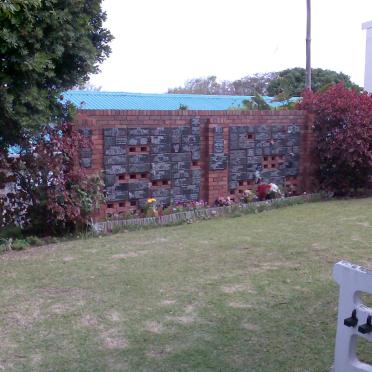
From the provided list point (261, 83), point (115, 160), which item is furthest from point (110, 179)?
point (261, 83)

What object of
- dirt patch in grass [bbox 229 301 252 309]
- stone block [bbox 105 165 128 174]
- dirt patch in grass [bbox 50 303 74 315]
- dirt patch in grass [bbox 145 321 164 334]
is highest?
stone block [bbox 105 165 128 174]

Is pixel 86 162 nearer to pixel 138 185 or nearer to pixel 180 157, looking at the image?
pixel 138 185

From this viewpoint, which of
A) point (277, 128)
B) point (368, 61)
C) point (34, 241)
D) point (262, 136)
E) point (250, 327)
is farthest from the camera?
point (368, 61)

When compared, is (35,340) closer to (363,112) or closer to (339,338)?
(339,338)

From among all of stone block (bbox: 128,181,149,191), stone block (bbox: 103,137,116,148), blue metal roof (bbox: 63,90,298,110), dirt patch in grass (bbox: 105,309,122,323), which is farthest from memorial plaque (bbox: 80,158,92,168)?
blue metal roof (bbox: 63,90,298,110)

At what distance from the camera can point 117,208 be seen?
8.88 metres

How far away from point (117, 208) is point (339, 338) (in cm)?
565

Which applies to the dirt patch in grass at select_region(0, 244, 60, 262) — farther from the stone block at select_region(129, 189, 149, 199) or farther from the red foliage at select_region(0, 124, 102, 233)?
the stone block at select_region(129, 189, 149, 199)

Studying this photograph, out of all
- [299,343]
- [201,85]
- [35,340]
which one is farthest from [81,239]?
[201,85]

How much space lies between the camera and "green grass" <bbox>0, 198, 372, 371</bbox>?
400 centimetres

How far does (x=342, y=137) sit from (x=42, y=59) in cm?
663

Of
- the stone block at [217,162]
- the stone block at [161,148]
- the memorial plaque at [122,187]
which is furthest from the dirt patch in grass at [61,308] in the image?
the stone block at [217,162]

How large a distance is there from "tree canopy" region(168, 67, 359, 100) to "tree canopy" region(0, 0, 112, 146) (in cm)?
2479

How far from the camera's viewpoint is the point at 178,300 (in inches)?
202
